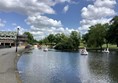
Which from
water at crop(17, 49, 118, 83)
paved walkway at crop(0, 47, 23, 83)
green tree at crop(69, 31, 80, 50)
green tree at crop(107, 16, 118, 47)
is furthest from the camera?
green tree at crop(69, 31, 80, 50)

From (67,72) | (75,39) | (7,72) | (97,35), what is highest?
(97,35)

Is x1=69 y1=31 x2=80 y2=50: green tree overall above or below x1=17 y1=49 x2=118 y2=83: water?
above

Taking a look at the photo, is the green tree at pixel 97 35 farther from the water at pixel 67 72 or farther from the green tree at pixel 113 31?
the water at pixel 67 72

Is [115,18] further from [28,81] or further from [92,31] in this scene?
[28,81]

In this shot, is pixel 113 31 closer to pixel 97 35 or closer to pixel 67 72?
pixel 97 35

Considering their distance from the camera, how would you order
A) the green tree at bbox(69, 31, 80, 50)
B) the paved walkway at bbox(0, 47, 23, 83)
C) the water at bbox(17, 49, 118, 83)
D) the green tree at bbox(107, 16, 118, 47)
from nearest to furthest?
the paved walkway at bbox(0, 47, 23, 83) < the water at bbox(17, 49, 118, 83) < the green tree at bbox(107, 16, 118, 47) < the green tree at bbox(69, 31, 80, 50)

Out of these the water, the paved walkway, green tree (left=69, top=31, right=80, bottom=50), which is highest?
green tree (left=69, top=31, right=80, bottom=50)

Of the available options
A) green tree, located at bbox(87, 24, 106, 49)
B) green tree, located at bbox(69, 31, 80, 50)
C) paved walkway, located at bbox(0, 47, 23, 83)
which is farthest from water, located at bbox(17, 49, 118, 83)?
green tree, located at bbox(69, 31, 80, 50)

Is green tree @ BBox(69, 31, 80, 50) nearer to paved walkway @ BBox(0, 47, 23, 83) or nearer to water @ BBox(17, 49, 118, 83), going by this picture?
water @ BBox(17, 49, 118, 83)

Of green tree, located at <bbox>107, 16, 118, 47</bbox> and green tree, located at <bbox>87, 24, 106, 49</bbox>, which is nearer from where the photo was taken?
green tree, located at <bbox>107, 16, 118, 47</bbox>

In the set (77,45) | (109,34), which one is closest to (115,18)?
(109,34)

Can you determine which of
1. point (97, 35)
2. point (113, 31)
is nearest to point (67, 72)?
point (113, 31)

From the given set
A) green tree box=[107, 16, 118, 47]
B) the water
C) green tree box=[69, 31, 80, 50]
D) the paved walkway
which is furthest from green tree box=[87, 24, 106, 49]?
the paved walkway

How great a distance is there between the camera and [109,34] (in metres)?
147
